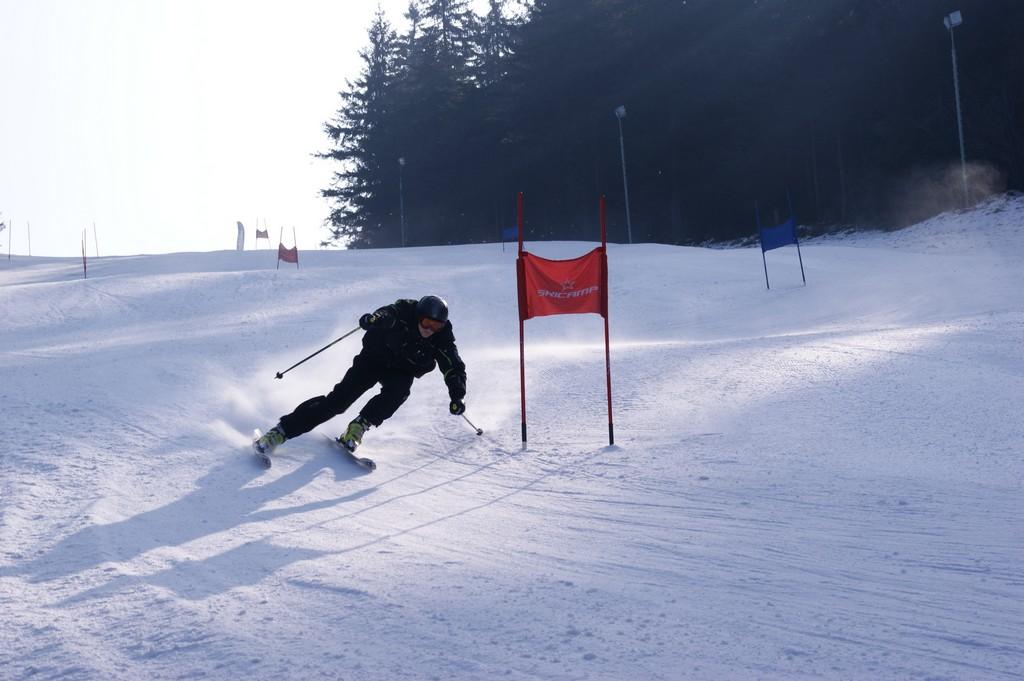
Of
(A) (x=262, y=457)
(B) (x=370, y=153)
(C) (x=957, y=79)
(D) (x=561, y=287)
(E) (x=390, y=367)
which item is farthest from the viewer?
(B) (x=370, y=153)

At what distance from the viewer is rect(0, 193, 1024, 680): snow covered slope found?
3.68m

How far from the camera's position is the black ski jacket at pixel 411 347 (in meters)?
7.51

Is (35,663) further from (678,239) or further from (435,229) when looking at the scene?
(435,229)

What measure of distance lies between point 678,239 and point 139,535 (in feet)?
139

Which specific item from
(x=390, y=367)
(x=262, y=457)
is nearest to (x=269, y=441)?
(x=262, y=457)

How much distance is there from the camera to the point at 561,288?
8.30 m

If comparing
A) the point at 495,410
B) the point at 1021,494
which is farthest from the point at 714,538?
the point at 495,410

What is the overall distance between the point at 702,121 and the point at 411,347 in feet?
137

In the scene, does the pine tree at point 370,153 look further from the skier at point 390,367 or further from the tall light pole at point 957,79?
the skier at point 390,367

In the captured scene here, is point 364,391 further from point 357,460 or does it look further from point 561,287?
point 561,287

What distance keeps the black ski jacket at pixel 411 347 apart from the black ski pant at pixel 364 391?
7 cm

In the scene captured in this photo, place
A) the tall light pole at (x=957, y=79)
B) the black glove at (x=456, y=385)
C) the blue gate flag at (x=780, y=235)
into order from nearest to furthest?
the black glove at (x=456, y=385), the blue gate flag at (x=780, y=235), the tall light pole at (x=957, y=79)

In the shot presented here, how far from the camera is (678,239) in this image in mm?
45719

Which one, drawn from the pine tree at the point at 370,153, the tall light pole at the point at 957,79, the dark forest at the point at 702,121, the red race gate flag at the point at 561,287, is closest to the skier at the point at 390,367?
the red race gate flag at the point at 561,287
